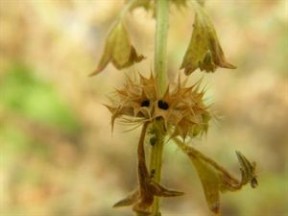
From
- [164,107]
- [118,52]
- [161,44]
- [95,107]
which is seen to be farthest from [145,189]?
[95,107]

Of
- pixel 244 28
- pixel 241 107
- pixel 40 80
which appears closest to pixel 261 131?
pixel 241 107

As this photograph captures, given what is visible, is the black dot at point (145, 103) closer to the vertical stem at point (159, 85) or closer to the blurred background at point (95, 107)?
the vertical stem at point (159, 85)

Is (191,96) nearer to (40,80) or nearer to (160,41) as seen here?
(160,41)

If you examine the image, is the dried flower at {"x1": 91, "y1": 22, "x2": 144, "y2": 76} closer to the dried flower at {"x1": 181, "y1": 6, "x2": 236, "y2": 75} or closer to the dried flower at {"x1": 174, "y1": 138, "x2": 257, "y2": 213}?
the dried flower at {"x1": 181, "y1": 6, "x2": 236, "y2": 75}

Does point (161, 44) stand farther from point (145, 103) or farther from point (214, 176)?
point (214, 176)

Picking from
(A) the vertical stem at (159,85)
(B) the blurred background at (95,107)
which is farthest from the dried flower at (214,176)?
(B) the blurred background at (95,107)
